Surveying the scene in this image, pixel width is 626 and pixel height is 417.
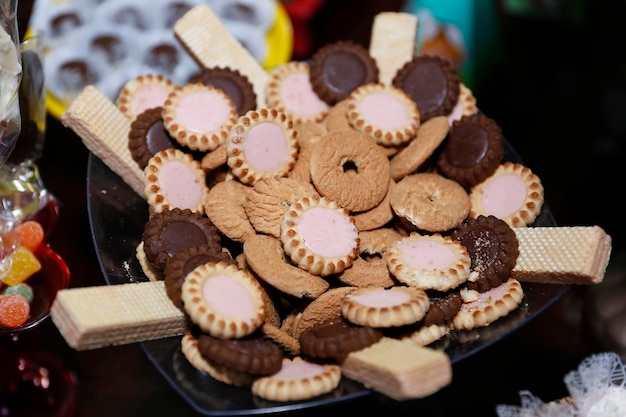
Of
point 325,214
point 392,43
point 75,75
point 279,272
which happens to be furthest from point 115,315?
point 75,75

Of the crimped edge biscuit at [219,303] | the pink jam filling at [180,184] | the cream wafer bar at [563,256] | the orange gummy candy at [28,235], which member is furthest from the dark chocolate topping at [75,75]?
the cream wafer bar at [563,256]

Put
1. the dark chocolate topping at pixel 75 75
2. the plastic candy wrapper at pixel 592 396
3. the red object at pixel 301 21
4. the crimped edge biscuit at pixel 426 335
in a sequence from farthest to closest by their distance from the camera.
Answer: the red object at pixel 301 21 < the dark chocolate topping at pixel 75 75 < the plastic candy wrapper at pixel 592 396 < the crimped edge biscuit at pixel 426 335

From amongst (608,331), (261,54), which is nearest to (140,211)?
(261,54)

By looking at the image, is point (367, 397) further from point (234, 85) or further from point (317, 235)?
point (234, 85)

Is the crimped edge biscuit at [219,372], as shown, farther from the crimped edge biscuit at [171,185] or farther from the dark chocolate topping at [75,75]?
the dark chocolate topping at [75,75]

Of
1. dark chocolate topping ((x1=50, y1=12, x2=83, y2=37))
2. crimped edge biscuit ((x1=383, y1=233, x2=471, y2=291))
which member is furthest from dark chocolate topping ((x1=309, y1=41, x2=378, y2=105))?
dark chocolate topping ((x1=50, y1=12, x2=83, y2=37))

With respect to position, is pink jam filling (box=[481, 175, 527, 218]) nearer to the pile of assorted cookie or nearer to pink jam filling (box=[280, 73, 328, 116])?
the pile of assorted cookie
